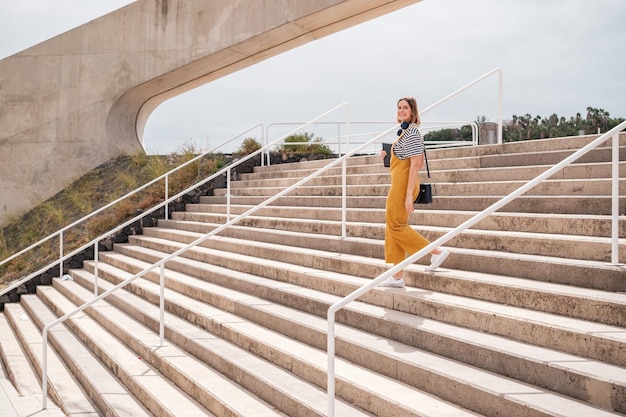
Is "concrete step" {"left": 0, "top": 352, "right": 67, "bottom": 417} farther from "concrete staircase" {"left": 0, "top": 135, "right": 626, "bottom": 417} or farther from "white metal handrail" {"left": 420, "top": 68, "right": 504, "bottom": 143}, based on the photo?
"white metal handrail" {"left": 420, "top": 68, "right": 504, "bottom": 143}

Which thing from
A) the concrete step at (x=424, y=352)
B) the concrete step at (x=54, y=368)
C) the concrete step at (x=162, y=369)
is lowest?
the concrete step at (x=54, y=368)

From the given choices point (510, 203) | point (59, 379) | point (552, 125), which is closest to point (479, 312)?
point (510, 203)

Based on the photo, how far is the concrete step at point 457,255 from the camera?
14.4 ft

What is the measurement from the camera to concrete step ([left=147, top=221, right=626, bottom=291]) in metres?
4.40

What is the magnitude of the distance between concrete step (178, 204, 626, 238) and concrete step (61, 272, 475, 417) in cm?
205

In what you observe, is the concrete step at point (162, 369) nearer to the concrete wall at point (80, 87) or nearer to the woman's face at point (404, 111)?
the woman's face at point (404, 111)

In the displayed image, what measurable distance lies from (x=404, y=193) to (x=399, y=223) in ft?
0.86

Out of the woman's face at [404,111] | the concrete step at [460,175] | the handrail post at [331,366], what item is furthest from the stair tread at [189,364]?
the concrete step at [460,175]

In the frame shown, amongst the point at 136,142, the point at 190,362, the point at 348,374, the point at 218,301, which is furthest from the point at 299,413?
the point at 136,142

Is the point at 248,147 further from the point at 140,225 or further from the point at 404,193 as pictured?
the point at 404,193

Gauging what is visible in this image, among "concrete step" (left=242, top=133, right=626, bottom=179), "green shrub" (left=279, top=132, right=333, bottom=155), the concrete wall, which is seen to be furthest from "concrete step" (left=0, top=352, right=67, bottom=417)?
the concrete wall

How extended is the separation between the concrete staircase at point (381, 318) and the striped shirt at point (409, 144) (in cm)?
93

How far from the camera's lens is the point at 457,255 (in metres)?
5.56

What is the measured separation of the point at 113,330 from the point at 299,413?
414 centimetres
